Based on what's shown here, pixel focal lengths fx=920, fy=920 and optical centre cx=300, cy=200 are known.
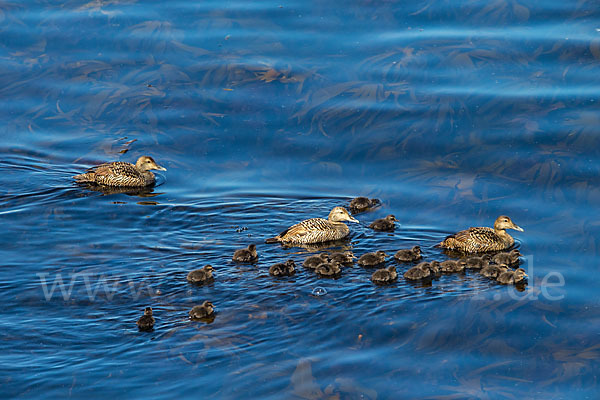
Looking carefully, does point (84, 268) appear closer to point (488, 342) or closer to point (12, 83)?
point (488, 342)

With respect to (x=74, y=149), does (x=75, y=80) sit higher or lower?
higher

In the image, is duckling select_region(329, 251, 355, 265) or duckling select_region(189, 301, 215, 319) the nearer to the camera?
duckling select_region(189, 301, 215, 319)

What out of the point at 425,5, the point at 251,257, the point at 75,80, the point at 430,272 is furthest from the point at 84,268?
the point at 425,5

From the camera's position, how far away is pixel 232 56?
54.7 feet

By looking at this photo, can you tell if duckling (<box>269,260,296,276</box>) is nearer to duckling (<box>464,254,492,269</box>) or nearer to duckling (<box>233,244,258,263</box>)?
duckling (<box>233,244,258,263</box>)

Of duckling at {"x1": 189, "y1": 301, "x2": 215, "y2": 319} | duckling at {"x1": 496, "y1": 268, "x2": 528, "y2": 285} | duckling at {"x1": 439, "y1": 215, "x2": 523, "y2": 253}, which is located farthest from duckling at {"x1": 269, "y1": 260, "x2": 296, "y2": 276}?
duckling at {"x1": 496, "y1": 268, "x2": 528, "y2": 285}

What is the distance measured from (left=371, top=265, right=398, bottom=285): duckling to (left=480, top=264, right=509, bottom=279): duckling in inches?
41.4

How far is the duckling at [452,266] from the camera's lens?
10445 mm

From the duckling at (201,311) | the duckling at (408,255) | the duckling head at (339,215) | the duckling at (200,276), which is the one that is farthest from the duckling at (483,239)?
the duckling at (201,311)

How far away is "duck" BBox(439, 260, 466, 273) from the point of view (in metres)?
10.4

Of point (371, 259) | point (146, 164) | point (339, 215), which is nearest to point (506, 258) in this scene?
point (371, 259)

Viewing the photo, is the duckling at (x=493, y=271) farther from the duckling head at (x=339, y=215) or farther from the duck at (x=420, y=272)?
the duckling head at (x=339, y=215)

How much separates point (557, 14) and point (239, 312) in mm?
10136

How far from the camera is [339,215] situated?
38.6ft
